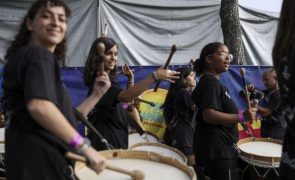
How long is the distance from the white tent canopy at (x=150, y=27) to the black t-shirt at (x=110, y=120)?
4.47 meters

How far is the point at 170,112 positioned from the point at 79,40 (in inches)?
126

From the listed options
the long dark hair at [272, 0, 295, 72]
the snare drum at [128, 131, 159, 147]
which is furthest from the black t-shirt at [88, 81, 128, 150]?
the long dark hair at [272, 0, 295, 72]

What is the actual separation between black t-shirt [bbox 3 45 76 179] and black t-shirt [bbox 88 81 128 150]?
3.46 feet

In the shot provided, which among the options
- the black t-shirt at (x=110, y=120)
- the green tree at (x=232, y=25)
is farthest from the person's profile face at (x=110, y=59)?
the green tree at (x=232, y=25)

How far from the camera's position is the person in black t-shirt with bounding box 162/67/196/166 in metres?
4.59

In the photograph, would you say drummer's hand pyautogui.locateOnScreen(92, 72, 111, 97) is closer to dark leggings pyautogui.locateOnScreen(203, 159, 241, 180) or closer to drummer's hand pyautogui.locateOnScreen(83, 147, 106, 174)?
drummer's hand pyautogui.locateOnScreen(83, 147, 106, 174)

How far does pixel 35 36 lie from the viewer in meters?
1.95

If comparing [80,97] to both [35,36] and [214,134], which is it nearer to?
[214,134]

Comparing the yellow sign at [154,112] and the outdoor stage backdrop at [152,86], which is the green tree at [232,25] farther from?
the yellow sign at [154,112]

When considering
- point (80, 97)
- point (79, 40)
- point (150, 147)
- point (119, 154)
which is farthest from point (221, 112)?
point (79, 40)

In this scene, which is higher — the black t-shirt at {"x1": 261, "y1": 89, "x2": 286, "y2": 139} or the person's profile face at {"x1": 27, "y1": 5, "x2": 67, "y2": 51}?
the person's profile face at {"x1": 27, "y1": 5, "x2": 67, "y2": 51}

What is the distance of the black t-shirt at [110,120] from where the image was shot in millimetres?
2945

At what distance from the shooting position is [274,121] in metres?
4.27

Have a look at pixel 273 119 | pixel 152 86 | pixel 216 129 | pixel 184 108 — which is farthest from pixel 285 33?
pixel 152 86
